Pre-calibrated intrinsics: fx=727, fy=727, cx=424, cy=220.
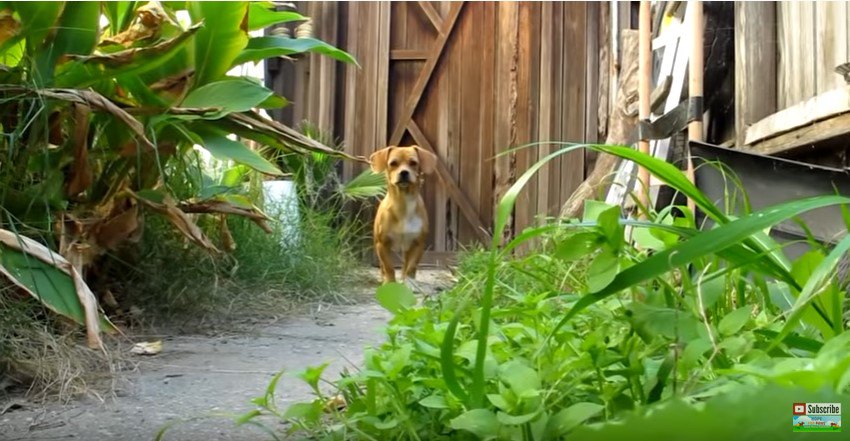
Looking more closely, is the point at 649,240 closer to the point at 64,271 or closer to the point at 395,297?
the point at 395,297

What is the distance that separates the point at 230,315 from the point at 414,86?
3.49m

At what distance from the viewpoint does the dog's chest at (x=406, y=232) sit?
524cm

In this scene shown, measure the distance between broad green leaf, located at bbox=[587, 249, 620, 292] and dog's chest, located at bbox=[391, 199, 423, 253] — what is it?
4386 mm

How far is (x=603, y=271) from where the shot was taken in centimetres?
83

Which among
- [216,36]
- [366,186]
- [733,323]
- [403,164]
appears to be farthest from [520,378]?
[366,186]

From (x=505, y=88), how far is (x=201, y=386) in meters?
4.48

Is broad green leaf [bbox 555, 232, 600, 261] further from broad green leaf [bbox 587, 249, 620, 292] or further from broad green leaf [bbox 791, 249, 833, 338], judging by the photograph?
broad green leaf [bbox 791, 249, 833, 338]

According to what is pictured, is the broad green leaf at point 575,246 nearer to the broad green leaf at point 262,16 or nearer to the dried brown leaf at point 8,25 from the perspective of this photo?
the dried brown leaf at point 8,25

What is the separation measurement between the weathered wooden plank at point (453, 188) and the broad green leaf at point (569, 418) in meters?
5.06

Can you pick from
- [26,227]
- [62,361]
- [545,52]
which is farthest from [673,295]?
[545,52]

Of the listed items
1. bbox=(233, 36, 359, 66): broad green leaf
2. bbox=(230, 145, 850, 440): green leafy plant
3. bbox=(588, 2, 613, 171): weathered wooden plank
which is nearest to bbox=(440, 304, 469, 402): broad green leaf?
bbox=(230, 145, 850, 440): green leafy plant

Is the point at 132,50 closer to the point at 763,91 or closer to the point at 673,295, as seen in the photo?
the point at 673,295

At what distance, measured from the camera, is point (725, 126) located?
3.25 m

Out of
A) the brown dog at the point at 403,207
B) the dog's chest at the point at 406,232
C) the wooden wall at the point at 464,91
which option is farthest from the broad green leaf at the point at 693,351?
the wooden wall at the point at 464,91
